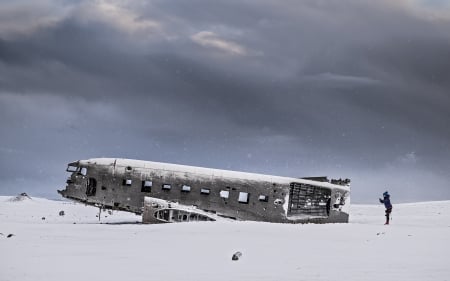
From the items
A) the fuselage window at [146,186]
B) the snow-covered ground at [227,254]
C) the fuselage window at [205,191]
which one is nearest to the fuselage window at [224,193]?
the fuselage window at [205,191]

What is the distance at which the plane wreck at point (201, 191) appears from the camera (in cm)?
2414

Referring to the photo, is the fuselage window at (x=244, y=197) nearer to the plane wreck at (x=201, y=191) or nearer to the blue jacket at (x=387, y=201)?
the plane wreck at (x=201, y=191)

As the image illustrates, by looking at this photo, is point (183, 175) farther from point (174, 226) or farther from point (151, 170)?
point (174, 226)

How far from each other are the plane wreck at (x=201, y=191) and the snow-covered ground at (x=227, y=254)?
21.8 feet

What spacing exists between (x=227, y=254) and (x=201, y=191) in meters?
13.6

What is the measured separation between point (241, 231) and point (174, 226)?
2.87 m

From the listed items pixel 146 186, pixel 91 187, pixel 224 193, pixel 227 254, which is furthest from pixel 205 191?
pixel 227 254

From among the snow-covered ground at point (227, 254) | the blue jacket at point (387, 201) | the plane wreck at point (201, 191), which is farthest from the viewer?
the plane wreck at point (201, 191)

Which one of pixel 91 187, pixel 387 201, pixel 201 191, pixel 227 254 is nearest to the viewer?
pixel 227 254

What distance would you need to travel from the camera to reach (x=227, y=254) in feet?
34.7

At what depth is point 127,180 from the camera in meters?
24.3

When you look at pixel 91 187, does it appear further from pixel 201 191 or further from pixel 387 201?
pixel 387 201

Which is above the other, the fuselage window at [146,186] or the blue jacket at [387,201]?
the blue jacket at [387,201]

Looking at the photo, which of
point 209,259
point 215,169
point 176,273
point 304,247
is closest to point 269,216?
point 215,169
